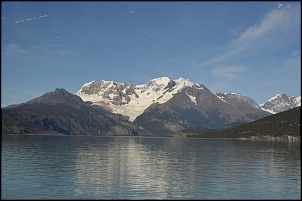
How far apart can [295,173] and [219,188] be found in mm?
39998

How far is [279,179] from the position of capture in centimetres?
9462

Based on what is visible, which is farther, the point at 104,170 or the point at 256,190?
the point at 104,170

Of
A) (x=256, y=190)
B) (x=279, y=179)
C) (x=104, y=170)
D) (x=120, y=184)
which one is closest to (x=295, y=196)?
(x=256, y=190)

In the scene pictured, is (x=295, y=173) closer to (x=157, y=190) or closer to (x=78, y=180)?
(x=157, y=190)

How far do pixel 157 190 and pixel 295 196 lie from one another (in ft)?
92.3

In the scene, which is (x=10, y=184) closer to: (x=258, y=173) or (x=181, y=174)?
(x=181, y=174)

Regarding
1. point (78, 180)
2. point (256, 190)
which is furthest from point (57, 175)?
point (256, 190)

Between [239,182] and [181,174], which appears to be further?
[181,174]

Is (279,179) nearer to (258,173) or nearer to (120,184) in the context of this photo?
(258,173)

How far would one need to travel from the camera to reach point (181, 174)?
101812 millimetres

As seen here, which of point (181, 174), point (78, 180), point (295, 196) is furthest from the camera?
point (181, 174)

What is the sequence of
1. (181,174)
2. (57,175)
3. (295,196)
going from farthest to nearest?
(181,174) → (57,175) → (295,196)

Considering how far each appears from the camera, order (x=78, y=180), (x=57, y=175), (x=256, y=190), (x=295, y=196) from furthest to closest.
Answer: (x=57, y=175), (x=78, y=180), (x=256, y=190), (x=295, y=196)

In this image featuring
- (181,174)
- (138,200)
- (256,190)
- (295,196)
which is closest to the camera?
(138,200)
